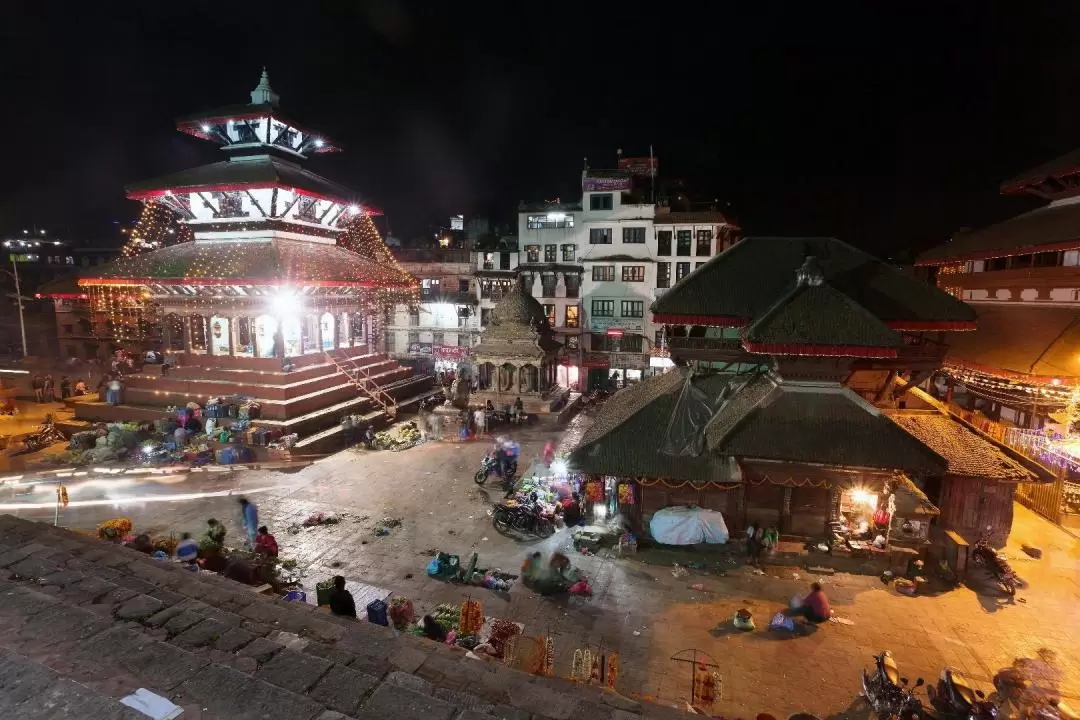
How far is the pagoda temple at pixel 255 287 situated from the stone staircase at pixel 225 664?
1893cm

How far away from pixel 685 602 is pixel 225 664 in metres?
10.7

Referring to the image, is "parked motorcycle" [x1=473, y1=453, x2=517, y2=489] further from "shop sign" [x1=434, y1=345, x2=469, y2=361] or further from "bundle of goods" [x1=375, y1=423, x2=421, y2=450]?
"shop sign" [x1=434, y1=345, x2=469, y2=361]

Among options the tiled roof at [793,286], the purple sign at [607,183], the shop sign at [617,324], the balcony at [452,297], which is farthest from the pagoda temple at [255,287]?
the purple sign at [607,183]

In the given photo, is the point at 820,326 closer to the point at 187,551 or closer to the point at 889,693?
the point at 889,693

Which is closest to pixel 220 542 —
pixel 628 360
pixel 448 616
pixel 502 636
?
pixel 448 616

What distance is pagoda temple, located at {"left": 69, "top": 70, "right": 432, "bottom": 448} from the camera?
25.2 m

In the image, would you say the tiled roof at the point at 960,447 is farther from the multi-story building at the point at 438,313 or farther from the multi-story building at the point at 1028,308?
the multi-story building at the point at 438,313

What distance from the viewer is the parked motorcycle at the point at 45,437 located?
2316cm

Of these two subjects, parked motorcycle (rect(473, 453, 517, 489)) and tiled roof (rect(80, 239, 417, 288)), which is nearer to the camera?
parked motorcycle (rect(473, 453, 517, 489))

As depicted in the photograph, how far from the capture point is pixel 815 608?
38.4 ft

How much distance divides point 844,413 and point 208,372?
28369 millimetres

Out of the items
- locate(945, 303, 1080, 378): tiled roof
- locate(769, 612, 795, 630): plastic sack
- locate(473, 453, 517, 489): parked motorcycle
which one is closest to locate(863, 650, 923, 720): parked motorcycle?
locate(769, 612, 795, 630): plastic sack

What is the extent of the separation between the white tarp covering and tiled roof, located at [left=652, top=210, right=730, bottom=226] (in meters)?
29.9

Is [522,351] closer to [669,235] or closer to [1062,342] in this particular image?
[669,235]
